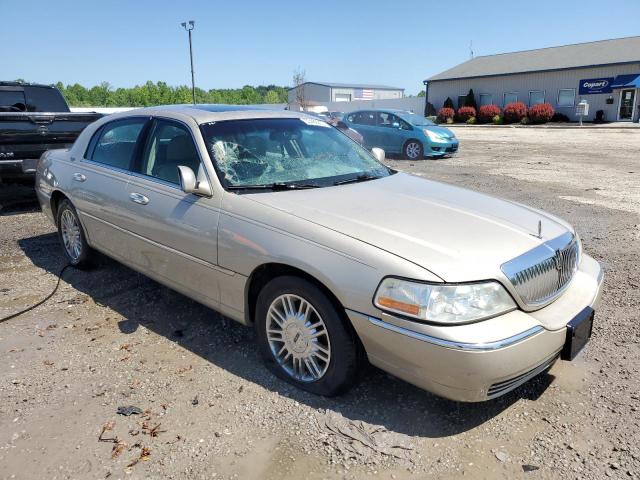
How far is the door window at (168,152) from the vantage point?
3.77m

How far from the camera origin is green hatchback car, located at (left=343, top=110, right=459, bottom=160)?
15578mm

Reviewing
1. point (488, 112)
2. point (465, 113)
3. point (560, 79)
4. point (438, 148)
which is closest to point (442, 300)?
point (438, 148)

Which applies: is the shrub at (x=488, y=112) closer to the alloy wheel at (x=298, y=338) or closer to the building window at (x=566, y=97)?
the building window at (x=566, y=97)

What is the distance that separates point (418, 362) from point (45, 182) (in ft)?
14.7

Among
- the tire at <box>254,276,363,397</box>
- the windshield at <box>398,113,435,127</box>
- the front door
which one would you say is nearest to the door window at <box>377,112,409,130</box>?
the windshield at <box>398,113,435,127</box>

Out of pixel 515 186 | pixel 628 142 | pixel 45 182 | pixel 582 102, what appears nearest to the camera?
pixel 45 182

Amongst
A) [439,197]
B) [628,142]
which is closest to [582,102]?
[628,142]

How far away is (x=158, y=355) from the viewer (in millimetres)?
3631

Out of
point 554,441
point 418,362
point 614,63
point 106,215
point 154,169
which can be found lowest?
point 554,441

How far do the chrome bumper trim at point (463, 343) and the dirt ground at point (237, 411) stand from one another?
1.95 feet

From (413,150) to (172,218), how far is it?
13.1m

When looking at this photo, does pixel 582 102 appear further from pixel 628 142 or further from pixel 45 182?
pixel 45 182

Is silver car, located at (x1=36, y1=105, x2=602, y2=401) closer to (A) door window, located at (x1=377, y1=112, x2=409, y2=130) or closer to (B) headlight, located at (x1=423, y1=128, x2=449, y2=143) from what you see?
(B) headlight, located at (x1=423, y1=128, x2=449, y2=143)

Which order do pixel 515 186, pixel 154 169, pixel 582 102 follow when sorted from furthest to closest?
pixel 582 102 < pixel 515 186 < pixel 154 169
